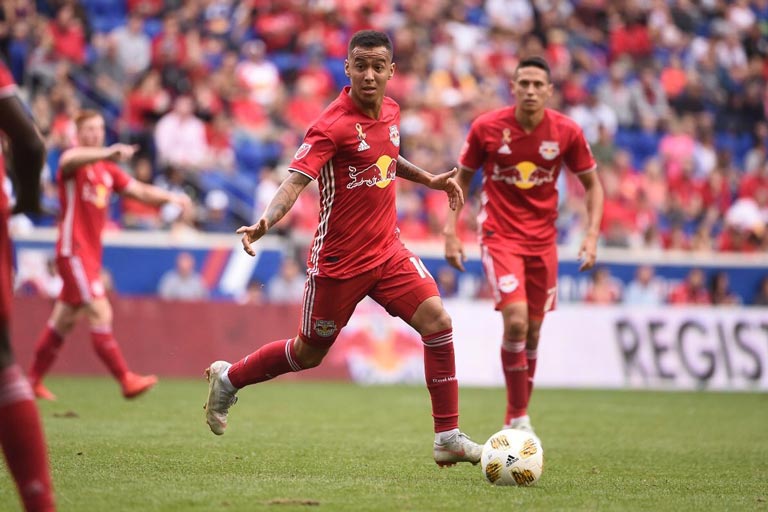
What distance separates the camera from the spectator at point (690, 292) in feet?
63.1

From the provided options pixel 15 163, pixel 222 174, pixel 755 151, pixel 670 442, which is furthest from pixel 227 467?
pixel 755 151

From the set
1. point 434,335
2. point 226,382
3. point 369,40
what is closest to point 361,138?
point 369,40

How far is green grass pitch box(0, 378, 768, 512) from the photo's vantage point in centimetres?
601

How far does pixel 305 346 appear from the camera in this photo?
7.23 metres

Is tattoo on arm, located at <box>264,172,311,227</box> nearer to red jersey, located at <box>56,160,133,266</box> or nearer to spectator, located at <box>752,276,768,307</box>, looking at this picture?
red jersey, located at <box>56,160,133,266</box>

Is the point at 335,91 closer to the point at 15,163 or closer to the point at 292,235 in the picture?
the point at 292,235

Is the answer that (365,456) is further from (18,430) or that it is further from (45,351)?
(45,351)

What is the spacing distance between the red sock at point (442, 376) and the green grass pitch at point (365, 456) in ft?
1.27

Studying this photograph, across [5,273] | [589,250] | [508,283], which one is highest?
[5,273]

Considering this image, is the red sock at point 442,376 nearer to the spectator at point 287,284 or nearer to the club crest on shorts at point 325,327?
the club crest on shorts at point 325,327

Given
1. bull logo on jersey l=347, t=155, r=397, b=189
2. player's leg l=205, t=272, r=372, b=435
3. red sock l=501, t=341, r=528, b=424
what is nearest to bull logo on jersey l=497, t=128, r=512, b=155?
red sock l=501, t=341, r=528, b=424

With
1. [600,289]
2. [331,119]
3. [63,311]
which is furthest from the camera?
[600,289]

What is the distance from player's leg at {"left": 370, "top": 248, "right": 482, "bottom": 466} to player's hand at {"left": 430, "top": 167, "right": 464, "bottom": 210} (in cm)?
49

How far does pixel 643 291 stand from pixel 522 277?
10.1m
